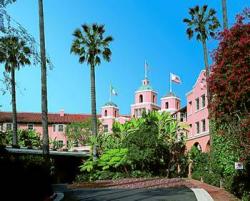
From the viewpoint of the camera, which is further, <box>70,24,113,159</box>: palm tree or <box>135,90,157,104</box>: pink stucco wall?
<box>135,90,157,104</box>: pink stucco wall

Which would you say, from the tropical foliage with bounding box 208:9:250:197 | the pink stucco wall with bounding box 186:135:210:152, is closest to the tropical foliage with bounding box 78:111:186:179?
the pink stucco wall with bounding box 186:135:210:152

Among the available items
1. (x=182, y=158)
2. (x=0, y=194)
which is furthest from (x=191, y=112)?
(x=0, y=194)

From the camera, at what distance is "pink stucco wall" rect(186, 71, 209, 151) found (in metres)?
50.1

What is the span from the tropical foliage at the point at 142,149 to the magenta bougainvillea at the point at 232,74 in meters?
23.7

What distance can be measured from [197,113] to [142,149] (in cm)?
1215

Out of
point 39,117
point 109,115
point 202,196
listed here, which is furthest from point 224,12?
point 109,115

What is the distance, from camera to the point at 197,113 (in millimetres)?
53031

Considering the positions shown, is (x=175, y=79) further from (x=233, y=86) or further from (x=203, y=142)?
(x=233, y=86)

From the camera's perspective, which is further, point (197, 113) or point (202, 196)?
point (197, 113)

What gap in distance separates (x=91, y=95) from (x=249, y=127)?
27647 millimetres

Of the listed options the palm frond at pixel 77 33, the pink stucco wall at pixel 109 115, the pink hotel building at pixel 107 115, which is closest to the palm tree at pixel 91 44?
the palm frond at pixel 77 33

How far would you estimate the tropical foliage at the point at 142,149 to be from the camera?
42812 millimetres

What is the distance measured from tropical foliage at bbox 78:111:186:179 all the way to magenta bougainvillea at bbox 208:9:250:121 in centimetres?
2366

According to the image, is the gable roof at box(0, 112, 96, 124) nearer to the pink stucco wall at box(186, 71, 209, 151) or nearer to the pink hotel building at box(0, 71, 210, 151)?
the pink hotel building at box(0, 71, 210, 151)
